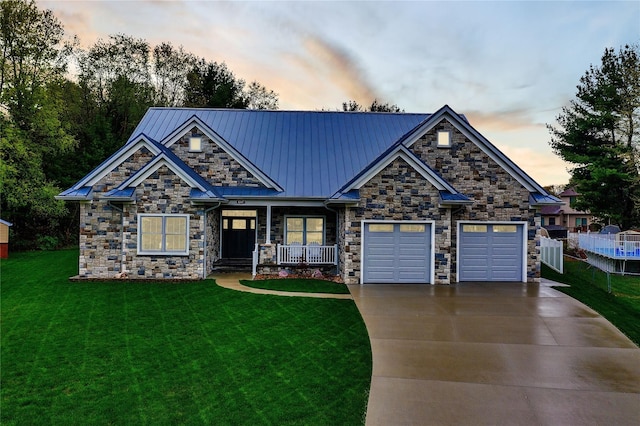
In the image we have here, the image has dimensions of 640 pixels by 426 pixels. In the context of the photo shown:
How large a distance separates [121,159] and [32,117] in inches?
592

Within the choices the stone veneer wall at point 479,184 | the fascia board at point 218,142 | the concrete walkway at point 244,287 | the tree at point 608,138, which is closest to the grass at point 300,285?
the concrete walkway at point 244,287

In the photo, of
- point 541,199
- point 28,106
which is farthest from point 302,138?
point 28,106

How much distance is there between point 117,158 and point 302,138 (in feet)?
28.0

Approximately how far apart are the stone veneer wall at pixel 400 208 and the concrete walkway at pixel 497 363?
7.90ft

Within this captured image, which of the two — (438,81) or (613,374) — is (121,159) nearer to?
(613,374)

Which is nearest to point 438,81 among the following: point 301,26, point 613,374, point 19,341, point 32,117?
point 301,26

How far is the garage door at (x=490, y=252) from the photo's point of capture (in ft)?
46.3

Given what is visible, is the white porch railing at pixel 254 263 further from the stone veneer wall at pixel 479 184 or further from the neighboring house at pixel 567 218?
the neighboring house at pixel 567 218

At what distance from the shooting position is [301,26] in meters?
17.5

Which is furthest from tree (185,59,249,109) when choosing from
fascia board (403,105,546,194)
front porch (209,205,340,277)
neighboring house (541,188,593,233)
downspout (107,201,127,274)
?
neighboring house (541,188,593,233)

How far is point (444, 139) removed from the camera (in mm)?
14430

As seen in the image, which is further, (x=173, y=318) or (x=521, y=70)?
(x=521, y=70)

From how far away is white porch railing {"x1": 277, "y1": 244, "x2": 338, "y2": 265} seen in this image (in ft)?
50.1

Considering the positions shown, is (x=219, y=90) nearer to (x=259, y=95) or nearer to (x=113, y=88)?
(x=259, y=95)
